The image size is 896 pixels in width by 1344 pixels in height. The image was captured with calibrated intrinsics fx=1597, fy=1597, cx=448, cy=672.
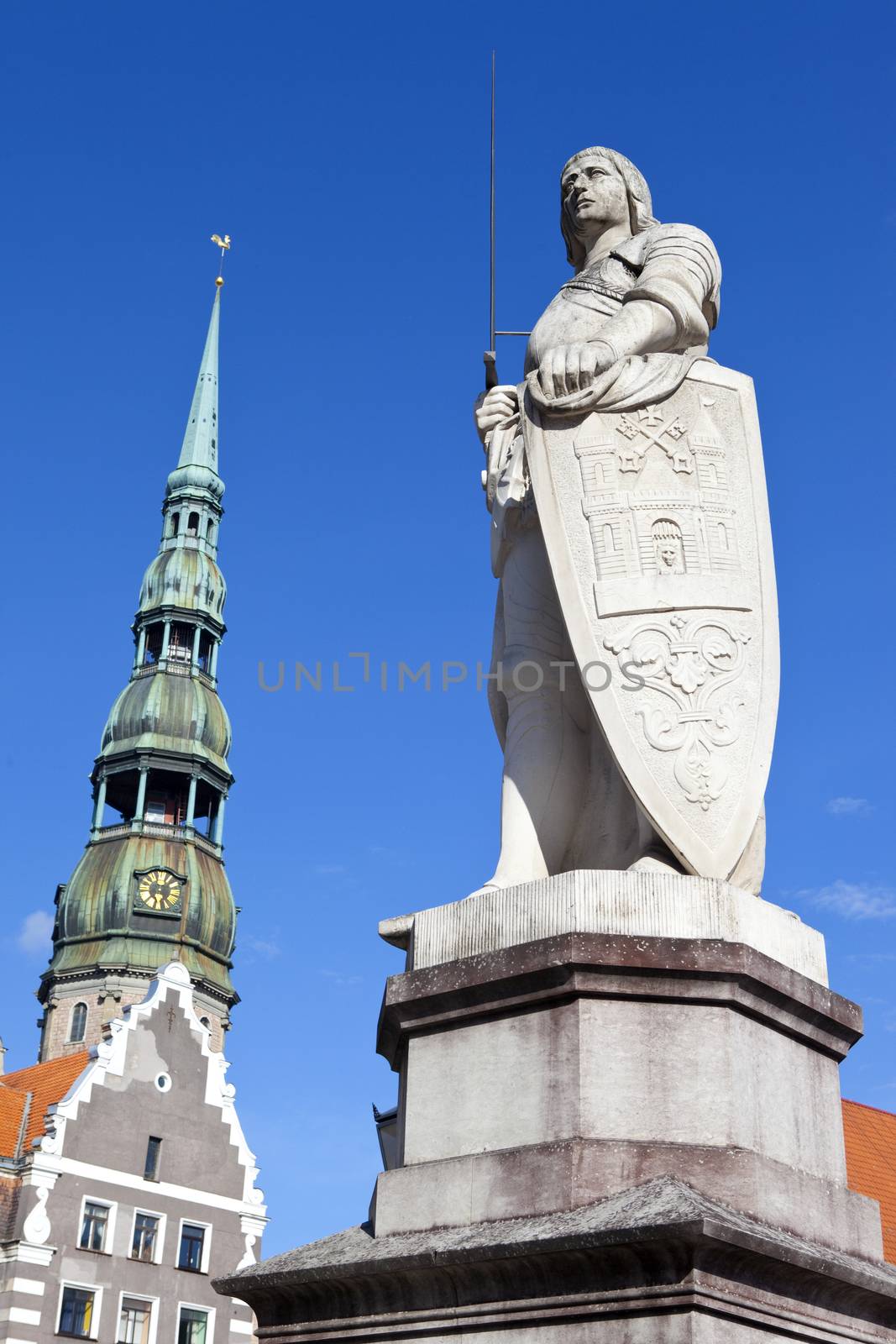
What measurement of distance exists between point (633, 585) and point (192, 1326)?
1321 inches

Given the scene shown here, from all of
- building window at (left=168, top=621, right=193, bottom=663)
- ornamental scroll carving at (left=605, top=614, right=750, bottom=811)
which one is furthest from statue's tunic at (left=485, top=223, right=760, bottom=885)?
building window at (left=168, top=621, right=193, bottom=663)

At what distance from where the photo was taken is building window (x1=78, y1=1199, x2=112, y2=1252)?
33594 millimetres

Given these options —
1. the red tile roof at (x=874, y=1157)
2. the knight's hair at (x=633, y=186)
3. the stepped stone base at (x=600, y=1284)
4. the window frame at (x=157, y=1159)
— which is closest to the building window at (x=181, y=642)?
the window frame at (x=157, y=1159)

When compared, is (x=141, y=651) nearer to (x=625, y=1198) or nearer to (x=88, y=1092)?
(x=88, y=1092)

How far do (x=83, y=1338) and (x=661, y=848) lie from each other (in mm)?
31195

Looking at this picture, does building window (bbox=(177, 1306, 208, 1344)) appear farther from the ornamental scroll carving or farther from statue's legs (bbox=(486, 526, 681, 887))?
the ornamental scroll carving

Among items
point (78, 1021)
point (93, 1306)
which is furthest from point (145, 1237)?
point (78, 1021)

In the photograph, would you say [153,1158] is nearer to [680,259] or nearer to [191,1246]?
[191,1246]

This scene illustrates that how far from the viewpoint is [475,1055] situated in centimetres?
533

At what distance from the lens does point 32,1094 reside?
3953cm

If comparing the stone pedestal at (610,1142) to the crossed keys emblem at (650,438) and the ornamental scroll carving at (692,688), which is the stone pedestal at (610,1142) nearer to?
the ornamental scroll carving at (692,688)

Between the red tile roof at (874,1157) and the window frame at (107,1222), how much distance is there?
16348 millimetres

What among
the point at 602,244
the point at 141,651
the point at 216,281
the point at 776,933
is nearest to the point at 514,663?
the point at 776,933

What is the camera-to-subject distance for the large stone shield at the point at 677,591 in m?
5.61
